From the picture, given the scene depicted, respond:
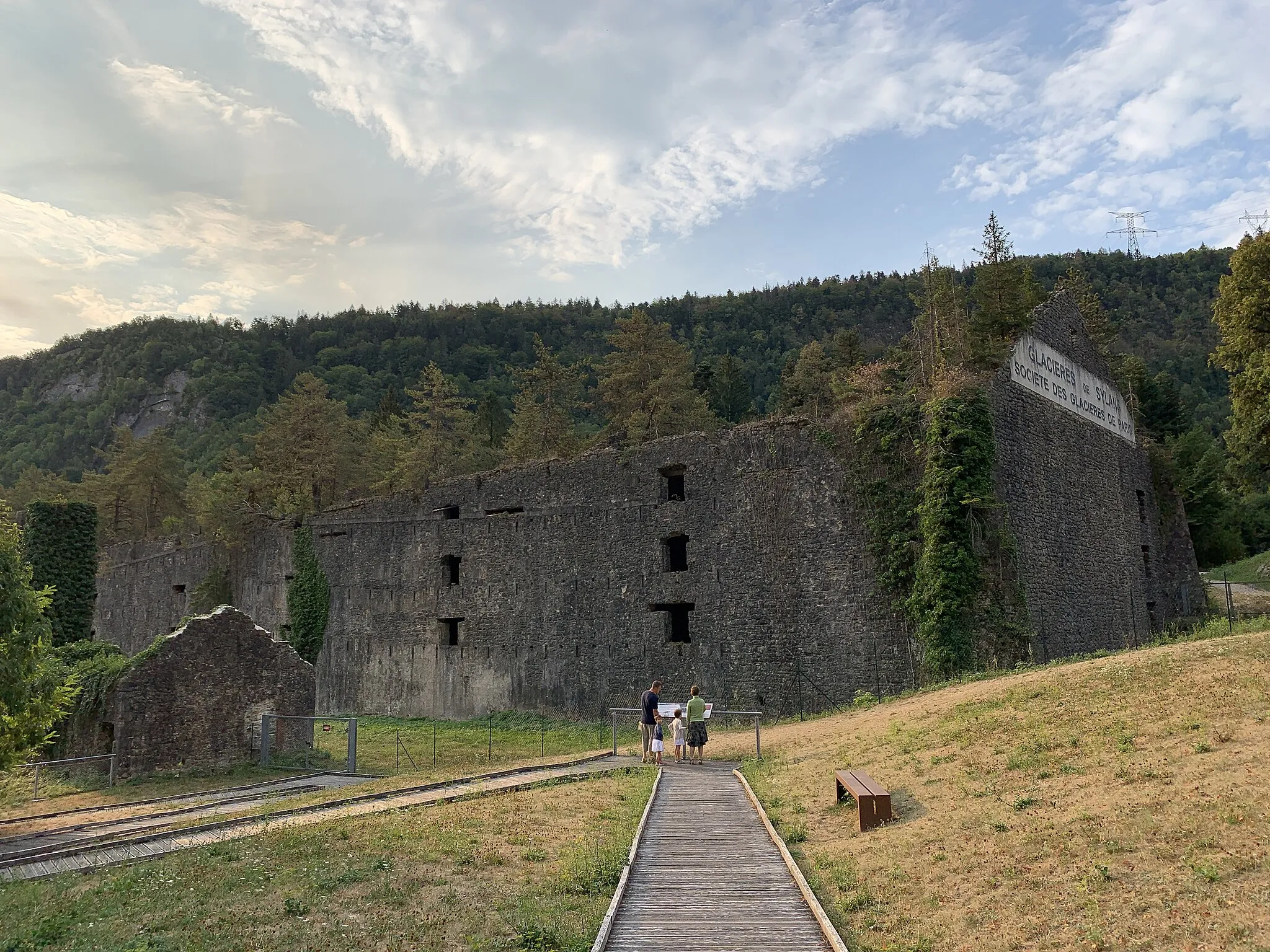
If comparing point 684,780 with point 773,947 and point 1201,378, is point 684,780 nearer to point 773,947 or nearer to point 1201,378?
point 773,947

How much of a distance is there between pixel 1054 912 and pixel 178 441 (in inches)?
3576

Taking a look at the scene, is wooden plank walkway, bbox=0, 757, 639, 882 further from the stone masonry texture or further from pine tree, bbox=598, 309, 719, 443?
pine tree, bbox=598, 309, 719, 443

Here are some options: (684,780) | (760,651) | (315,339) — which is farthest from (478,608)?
(315,339)

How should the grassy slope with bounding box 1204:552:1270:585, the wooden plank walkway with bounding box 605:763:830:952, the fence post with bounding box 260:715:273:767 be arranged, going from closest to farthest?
the wooden plank walkway with bounding box 605:763:830:952 → the fence post with bounding box 260:715:273:767 → the grassy slope with bounding box 1204:552:1270:585

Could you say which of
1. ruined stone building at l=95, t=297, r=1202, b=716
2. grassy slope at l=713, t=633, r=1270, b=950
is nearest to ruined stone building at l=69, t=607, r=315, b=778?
ruined stone building at l=95, t=297, r=1202, b=716

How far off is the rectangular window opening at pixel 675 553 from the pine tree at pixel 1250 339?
13454 millimetres

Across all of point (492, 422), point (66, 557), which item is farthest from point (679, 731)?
point (492, 422)

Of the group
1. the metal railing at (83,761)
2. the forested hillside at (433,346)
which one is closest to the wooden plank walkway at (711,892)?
the metal railing at (83,761)

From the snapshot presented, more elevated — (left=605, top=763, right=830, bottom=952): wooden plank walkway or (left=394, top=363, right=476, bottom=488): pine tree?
(left=394, top=363, right=476, bottom=488): pine tree

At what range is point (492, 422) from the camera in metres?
53.6

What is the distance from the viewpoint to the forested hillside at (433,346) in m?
77.6

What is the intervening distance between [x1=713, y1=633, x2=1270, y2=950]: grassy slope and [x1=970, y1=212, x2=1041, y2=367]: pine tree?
9.24m

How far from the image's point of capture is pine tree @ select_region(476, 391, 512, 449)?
171 feet

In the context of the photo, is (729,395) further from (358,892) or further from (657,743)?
A: (358,892)
